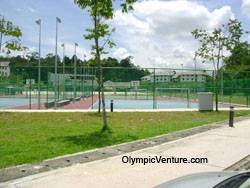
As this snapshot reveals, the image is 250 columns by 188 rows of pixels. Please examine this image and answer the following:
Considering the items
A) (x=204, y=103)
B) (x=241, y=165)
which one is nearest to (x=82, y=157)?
(x=241, y=165)

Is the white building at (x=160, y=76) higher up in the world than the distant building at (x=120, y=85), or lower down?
higher up

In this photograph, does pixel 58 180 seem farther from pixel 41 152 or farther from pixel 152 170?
pixel 41 152

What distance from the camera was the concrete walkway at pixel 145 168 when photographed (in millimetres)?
6070

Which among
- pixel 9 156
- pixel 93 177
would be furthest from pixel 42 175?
pixel 9 156

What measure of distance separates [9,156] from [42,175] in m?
1.78

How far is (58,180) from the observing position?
6156mm

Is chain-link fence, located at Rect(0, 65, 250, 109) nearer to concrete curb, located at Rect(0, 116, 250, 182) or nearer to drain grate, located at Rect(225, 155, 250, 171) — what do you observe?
concrete curb, located at Rect(0, 116, 250, 182)

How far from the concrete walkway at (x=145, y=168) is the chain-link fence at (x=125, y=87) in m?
17.6

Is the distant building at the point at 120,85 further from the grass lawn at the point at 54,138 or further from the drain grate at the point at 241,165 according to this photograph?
the drain grate at the point at 241,165

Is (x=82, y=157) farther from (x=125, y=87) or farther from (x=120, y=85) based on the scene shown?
(x=125, y=87)

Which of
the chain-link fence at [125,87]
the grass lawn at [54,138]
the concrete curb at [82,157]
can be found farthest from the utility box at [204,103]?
the concrete curb at [82,157]

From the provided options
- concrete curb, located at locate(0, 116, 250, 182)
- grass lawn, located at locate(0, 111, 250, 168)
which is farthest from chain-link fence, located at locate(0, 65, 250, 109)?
concrete curb, located at locate(0, 116, 250, 182)

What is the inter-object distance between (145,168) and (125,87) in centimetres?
3315

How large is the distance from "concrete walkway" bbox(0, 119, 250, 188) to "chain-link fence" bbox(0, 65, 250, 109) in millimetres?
17622
